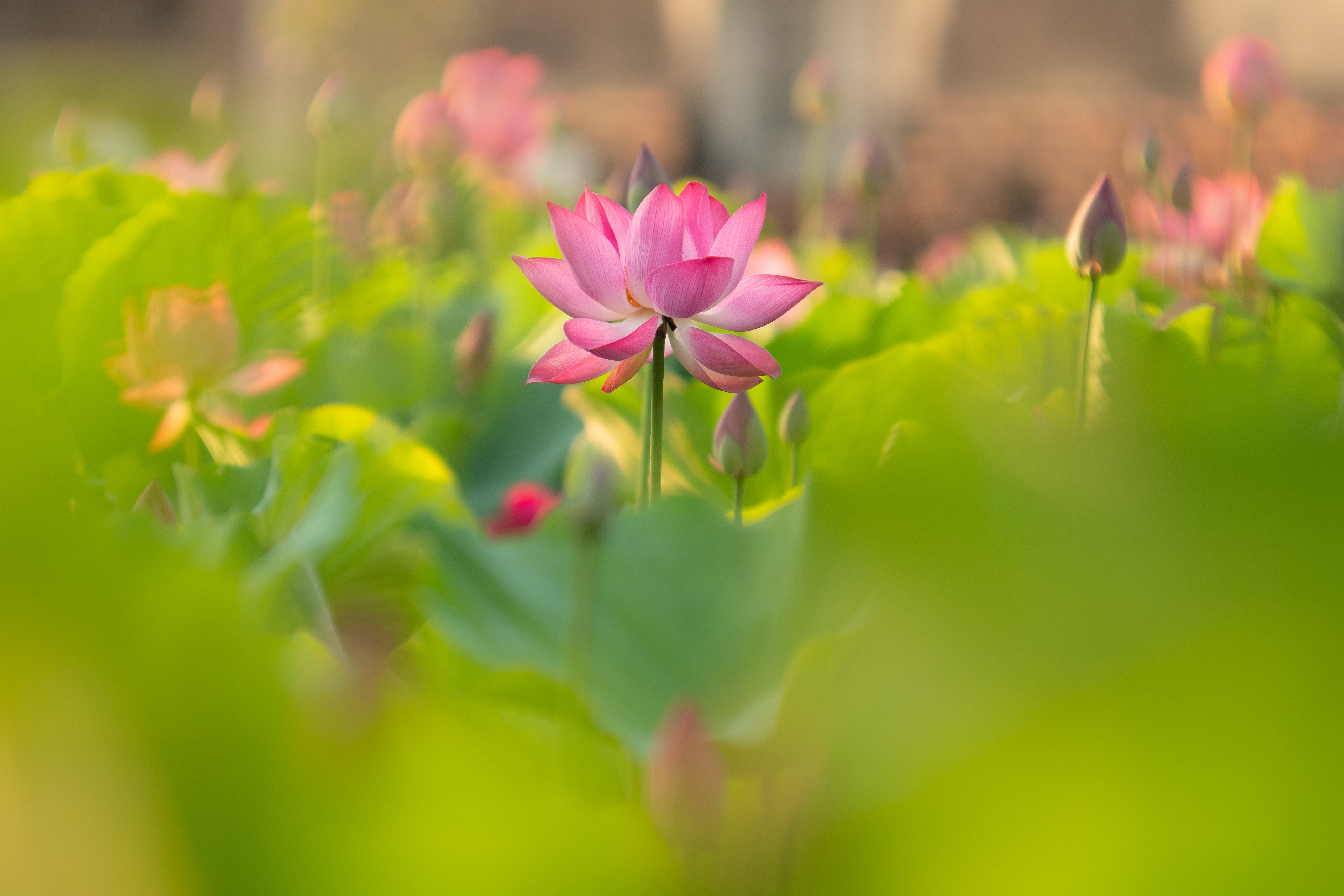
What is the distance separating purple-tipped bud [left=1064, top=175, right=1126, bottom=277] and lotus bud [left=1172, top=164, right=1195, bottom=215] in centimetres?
26

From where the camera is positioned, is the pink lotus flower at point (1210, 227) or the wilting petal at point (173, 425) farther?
the pink lotus flower at point (1210, 227)

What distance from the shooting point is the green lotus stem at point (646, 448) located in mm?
325

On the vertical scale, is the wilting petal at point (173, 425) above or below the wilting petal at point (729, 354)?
below

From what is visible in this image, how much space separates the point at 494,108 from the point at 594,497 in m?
0.84

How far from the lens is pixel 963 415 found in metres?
0.18

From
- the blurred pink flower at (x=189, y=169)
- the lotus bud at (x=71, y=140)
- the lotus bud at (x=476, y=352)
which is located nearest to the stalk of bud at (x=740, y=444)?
the lotus bud at (x=476, y=352)

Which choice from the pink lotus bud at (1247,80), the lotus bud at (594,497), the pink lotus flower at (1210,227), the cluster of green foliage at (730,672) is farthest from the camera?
the pink lotus bud at (1247,80)

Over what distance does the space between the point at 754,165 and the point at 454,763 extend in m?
5.64

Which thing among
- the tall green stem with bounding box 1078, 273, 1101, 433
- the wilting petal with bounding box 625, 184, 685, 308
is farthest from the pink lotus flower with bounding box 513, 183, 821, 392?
the tall green stem with bounding box 1078, 273, 1101, 433

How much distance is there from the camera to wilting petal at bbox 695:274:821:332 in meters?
0.31

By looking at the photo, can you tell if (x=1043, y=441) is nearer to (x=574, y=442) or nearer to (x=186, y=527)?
(x=186, y=527)

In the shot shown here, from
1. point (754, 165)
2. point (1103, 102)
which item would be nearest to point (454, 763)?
point (754, 165)

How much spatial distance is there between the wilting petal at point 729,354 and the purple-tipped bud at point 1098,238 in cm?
15

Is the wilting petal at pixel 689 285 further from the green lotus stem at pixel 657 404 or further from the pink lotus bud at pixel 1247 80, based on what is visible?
the pink lotus bud at pixel 1247 80
